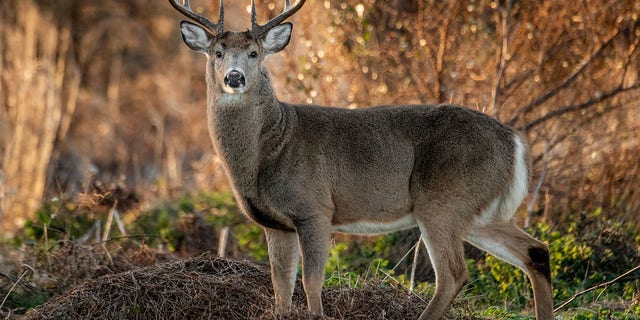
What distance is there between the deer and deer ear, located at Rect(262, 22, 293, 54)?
0.07 feet

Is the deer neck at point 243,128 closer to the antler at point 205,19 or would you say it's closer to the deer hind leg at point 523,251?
the antler at point 205,19

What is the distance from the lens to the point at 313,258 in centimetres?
643

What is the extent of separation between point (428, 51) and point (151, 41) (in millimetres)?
12183

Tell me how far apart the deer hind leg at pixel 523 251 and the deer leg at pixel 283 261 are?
120 centimetres

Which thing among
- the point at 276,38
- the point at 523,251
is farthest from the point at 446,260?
the point at 276,38

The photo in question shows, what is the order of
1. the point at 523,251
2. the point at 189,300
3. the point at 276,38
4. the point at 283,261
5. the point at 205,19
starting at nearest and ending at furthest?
the point at 189,300
the point at 523,251
the point at 283,261
the point at 205,19
the point at 276,38

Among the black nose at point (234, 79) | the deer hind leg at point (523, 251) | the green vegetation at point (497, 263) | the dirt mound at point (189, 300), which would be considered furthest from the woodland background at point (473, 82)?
the black nose at point (234, 79)

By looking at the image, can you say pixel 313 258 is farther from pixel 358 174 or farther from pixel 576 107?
pixel 576 107

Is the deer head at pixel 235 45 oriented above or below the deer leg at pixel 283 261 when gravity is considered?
above

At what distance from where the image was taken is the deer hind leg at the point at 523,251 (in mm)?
6578

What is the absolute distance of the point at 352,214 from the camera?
22.4 feet

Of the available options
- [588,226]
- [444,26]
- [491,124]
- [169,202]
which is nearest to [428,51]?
[444,26]

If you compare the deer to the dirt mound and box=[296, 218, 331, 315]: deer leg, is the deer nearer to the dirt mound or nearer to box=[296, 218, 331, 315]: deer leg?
box=[296, 218, 331, 315]: deer leg

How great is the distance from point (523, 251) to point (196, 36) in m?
2.67
